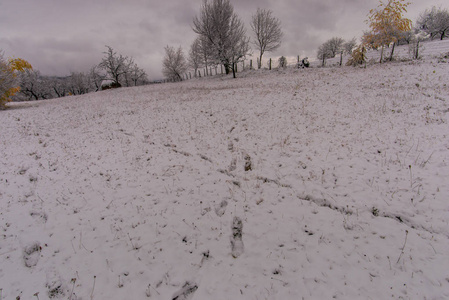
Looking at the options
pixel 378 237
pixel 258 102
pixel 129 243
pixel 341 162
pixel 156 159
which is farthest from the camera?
pixel 258 102

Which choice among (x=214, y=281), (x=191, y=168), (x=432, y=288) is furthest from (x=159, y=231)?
(x=432, y=288)

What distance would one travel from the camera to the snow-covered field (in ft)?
12.6

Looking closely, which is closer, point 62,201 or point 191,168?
point 62,201

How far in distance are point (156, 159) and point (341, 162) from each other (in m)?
7.77

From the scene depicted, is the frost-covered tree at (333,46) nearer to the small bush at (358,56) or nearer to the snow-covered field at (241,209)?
the small bush at (358,56)

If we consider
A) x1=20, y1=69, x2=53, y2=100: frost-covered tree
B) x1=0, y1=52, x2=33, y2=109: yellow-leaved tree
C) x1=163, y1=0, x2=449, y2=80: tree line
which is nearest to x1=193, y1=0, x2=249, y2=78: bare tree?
x1=163, y1=0, x2=449, y2=80: tree line

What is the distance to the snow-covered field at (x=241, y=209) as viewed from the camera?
383 centimetres

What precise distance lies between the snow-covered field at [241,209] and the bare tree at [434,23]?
5503 centimetres

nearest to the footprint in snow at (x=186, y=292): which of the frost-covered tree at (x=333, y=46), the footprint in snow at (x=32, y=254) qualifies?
the footprint in snow at (x=32, y=254)

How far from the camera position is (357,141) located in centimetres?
830

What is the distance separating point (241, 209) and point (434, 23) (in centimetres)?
7137

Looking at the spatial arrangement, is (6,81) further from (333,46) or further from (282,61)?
(333,46)

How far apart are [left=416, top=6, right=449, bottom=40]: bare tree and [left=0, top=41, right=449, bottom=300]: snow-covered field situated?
181 ft

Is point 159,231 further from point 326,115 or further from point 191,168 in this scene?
point 326,115
